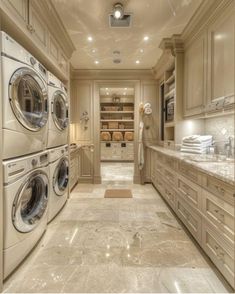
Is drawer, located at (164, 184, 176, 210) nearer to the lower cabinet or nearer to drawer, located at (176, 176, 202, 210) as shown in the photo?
drawer, located at (176, 176, 202, 210)

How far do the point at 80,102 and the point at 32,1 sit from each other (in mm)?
3025

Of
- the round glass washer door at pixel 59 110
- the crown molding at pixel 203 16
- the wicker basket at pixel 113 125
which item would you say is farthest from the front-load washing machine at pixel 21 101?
the wicker basket at pixel 113 125

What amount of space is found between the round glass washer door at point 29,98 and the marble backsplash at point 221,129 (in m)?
2.19

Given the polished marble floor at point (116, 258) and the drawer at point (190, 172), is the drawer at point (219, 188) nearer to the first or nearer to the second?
the drawer at point (190, 172)

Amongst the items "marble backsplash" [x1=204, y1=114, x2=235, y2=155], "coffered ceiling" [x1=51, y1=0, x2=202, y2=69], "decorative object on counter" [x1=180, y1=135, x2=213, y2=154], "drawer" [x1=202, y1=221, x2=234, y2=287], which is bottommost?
"drawer" [x1=202, y1=221, x2=234, y2=287]

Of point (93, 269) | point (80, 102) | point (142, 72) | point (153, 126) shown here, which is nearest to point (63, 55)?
point (80, 102)

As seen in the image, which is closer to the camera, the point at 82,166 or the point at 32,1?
the point at 32,1

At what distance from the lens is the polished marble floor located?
1.68m

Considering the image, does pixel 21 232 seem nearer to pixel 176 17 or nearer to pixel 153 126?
pixel 176 17

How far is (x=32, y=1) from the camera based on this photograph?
2.20 m

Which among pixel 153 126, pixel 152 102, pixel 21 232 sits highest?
pixel 152 102

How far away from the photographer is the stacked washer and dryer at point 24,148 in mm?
1669

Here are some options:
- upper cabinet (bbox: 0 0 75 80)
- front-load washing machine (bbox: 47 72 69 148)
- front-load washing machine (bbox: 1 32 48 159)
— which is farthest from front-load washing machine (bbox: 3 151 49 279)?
upper cabinet (bbox: 0 0 75 80)

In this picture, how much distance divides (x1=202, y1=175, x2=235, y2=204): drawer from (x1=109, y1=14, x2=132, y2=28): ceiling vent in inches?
84.0
